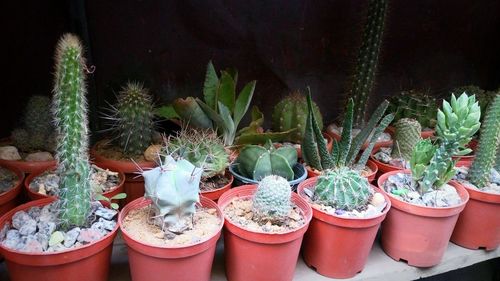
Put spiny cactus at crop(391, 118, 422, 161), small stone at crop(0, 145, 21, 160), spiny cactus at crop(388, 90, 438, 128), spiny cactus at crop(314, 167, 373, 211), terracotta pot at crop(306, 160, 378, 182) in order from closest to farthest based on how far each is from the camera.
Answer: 1. spiny cactus at crop(314, 167, 373, 211)
2. small stone at crop(0, 145, 21, 160)
3. terracotta pot at crop(306, 160, 378, 182)
4. spiny cactus at crop(391, 118, 422, 161)
5. spiny cactus at crop(388, 90, 438, 128)

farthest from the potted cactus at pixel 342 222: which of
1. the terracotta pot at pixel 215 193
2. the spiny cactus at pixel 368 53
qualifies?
the spiny cactus at pixel 368 53

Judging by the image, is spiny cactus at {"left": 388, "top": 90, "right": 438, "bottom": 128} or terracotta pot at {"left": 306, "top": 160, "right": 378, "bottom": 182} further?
spiny cactus at {"left": 388, "top": 90, "right": 438, "bottom": 128}

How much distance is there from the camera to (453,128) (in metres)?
1.46

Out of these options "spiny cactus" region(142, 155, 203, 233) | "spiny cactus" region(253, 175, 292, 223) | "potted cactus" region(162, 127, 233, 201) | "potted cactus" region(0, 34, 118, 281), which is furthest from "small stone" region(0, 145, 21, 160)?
"spiny cactus" region(253, 175, 292, 223)

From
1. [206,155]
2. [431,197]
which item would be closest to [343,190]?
[431,197]

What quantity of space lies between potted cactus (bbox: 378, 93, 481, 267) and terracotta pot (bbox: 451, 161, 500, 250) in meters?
0.08

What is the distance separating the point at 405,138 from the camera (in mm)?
1873

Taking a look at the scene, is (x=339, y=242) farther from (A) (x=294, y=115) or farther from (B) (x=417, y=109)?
(B) (x=417, y=109)

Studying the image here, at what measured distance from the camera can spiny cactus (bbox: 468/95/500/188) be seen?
1600 mm

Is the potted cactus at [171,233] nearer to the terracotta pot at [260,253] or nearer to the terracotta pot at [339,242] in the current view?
the terracotta pot at [260,253]

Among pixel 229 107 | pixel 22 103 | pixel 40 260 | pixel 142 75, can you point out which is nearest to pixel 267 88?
pixel 229 107

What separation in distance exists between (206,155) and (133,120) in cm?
32

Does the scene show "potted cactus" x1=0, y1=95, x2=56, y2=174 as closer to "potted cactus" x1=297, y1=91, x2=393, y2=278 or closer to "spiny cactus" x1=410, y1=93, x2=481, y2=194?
"potted cactus" x1=297, y1=91, x2=393, y2=278

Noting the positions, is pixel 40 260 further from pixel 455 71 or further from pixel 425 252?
pixel 455 71
